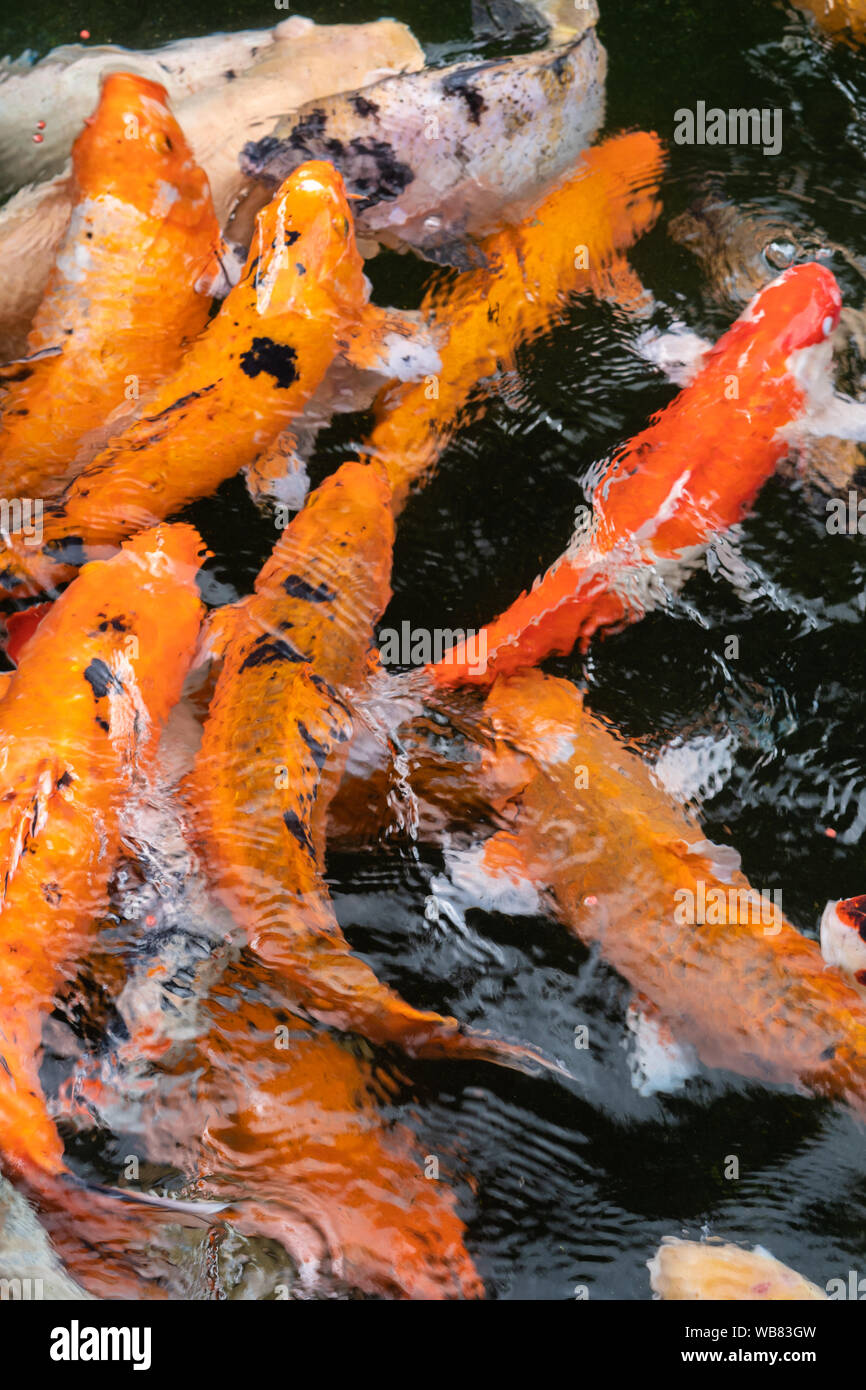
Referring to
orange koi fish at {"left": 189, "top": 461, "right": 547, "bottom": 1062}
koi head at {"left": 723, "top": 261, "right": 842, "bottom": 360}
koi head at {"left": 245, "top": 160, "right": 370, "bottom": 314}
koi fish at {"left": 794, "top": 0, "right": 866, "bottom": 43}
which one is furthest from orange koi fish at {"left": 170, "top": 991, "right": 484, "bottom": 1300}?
koi fish at {"left": 794, "top": 0, "right": 866, "bottom": 43}

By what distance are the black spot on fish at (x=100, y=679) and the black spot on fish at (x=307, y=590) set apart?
54 centimetres

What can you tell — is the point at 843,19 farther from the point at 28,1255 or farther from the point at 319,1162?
the point at 28,1255

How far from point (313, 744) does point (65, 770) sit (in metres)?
0.62

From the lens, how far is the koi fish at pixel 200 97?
11.6 ft

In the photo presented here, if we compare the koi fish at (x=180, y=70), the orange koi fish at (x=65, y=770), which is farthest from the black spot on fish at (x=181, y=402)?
the koi fish at (x=180, y=70)

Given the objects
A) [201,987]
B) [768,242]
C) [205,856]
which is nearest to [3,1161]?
[201,987]

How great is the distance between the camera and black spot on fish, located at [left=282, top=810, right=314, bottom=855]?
8.25 ft

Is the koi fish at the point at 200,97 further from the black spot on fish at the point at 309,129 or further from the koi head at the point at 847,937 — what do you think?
the koi head at the point at 847,937

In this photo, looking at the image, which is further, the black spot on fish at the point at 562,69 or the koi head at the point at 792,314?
the black spot on fish at the point at 562,69

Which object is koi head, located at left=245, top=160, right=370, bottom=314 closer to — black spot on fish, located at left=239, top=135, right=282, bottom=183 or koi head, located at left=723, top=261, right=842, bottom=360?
black spot on fish, located at left=239, top=135, right=282, bottom=183

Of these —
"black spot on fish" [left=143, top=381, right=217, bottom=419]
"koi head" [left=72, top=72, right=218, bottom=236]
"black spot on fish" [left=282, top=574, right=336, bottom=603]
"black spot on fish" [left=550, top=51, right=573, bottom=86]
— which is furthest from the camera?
"black spot on fish" [left=550, top=51, right=573, bottom=86]

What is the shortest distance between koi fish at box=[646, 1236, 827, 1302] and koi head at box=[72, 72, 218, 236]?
3422mm

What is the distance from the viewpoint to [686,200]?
3596mm

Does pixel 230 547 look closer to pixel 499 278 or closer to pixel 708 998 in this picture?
pixel 499 278
